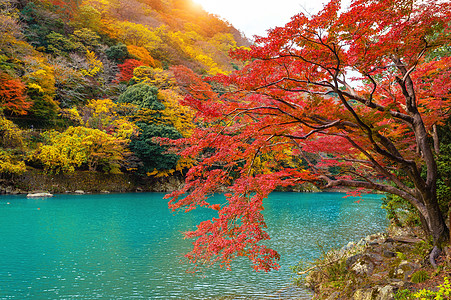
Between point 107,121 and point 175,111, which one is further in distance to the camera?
point 175,111

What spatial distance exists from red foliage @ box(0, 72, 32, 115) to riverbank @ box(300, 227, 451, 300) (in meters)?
21.3

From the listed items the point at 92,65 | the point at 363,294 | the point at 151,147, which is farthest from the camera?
the point at 92,65

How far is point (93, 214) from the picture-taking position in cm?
1394

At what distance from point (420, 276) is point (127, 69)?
103 ft

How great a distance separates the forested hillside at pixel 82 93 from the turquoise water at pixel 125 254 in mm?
6864

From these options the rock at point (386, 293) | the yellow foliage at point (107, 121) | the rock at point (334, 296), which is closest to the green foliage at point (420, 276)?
the rock at point (386, 293)

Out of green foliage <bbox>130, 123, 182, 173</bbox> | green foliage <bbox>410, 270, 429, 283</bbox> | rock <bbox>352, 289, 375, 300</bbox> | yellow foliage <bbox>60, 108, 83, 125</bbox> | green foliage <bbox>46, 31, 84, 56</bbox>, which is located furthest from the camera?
green foliage <bbox>46, 31, 84, 56</bbox>

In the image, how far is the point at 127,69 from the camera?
3064cm

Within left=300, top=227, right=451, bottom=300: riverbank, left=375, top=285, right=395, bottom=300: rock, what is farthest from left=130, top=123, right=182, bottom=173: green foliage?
left=375, top=285, right=395, bottom=300: rock

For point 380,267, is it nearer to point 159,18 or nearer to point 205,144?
point 205,144

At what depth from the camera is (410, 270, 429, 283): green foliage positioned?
161 inches

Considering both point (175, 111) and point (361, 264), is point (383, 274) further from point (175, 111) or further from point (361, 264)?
point (175, 111)

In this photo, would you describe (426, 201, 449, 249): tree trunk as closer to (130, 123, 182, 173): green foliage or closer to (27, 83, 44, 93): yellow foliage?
(130, 123, 182, 173): green foliage

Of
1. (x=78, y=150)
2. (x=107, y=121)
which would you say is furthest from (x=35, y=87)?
(x=107, y=121)
